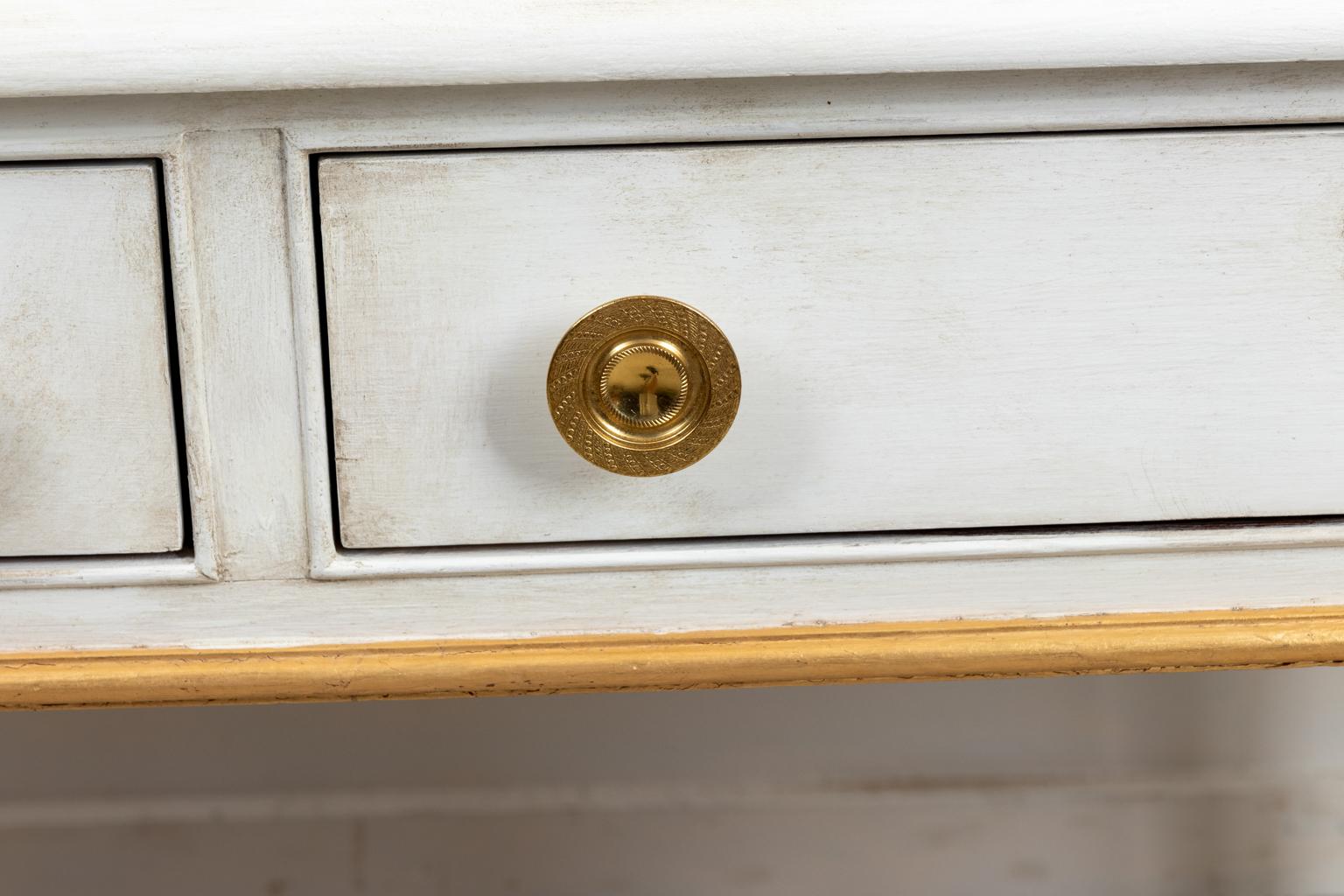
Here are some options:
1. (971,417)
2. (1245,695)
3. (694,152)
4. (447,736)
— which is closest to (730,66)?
(694,152)

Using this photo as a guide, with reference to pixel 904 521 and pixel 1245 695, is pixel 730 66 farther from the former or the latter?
pixel 1245 695

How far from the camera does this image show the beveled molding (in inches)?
13.3

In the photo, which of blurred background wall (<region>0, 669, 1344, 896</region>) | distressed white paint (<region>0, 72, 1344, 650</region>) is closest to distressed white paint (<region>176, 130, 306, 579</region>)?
distressed white paint (<region>0, 72, 1344, 650</region>)

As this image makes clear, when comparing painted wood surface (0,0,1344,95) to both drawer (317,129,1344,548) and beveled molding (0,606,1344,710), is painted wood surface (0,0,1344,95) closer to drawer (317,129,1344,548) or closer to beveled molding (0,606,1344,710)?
drawer (317,129,1344,548)

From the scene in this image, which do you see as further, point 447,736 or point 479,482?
point 447,736

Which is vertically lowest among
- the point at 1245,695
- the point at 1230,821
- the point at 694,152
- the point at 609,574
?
the point at 1230,821

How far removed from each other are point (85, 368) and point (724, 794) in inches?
23.2

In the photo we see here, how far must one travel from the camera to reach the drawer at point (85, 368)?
31cm

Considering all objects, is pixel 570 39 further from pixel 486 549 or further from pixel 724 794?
pixel 724 794

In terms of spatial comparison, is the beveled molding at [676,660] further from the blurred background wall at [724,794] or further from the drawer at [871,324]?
the blurred background wall at [724,794]

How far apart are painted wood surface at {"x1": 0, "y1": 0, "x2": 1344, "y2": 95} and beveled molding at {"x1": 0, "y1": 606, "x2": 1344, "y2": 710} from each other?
0.18m

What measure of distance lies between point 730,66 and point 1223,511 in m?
0.22

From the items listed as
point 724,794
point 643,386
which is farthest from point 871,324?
point 724,794

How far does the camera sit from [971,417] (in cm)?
34
